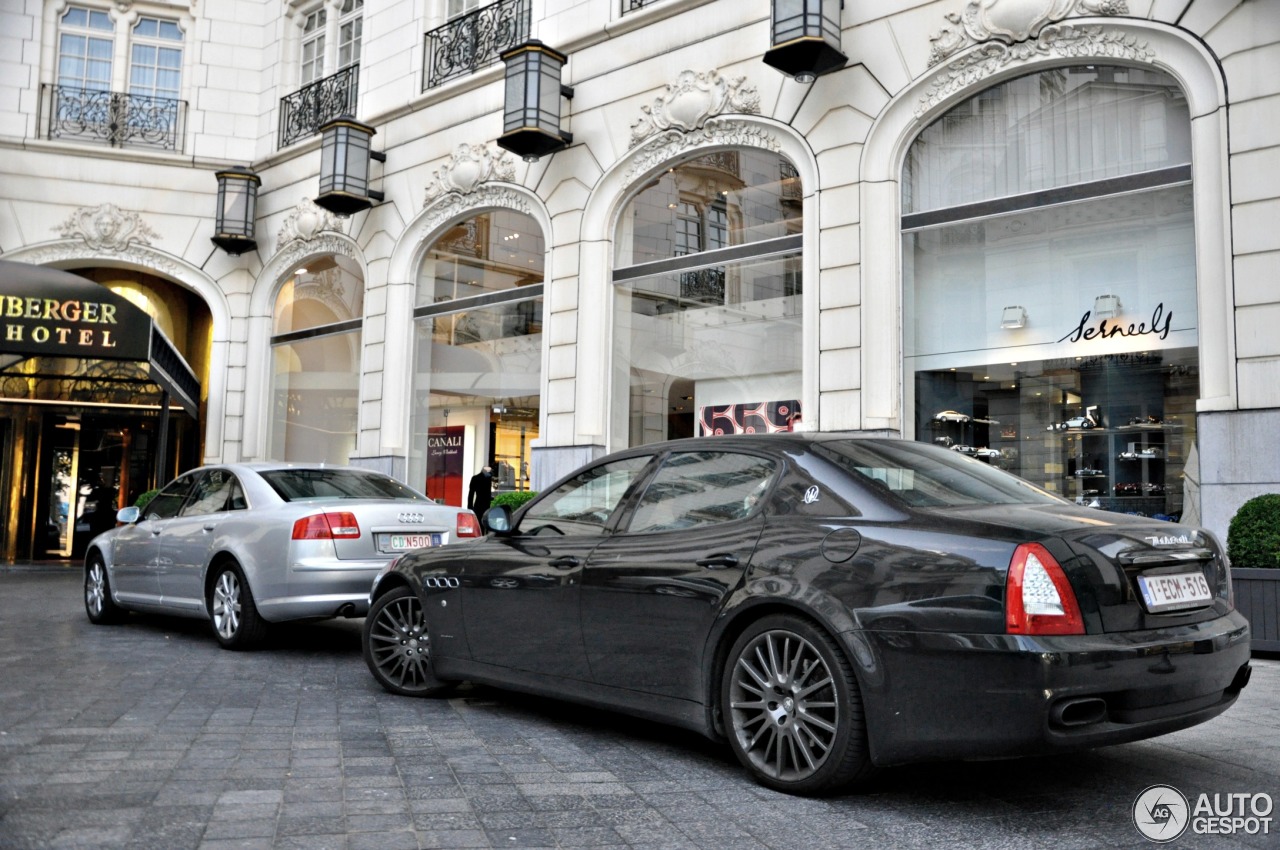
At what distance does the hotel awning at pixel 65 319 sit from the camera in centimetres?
1315

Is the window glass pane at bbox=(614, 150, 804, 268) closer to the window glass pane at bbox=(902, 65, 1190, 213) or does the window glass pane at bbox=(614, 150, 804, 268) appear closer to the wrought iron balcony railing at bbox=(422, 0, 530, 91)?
the window glass pane at bbox=(902, 65, 1190, 213)

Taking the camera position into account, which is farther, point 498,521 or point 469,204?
point 469,204

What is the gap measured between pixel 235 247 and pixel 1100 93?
14.2 metres

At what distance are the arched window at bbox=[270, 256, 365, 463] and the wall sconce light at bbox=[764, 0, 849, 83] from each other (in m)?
8.47

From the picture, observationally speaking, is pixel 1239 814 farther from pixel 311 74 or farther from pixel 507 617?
pixel 311 74

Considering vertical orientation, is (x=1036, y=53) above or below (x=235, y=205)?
below

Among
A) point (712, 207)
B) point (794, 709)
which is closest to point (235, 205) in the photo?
point (712, 207)

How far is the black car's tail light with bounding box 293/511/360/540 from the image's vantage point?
732 cm

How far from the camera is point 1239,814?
149 inches

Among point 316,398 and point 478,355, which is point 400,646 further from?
point 316,398

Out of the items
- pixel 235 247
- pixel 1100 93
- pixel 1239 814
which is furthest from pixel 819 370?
pixel 235 247

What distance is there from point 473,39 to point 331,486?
978 cm

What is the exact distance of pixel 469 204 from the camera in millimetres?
15477

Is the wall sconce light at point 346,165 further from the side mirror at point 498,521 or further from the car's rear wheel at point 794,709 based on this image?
the car's rear wheel at point 794,709
